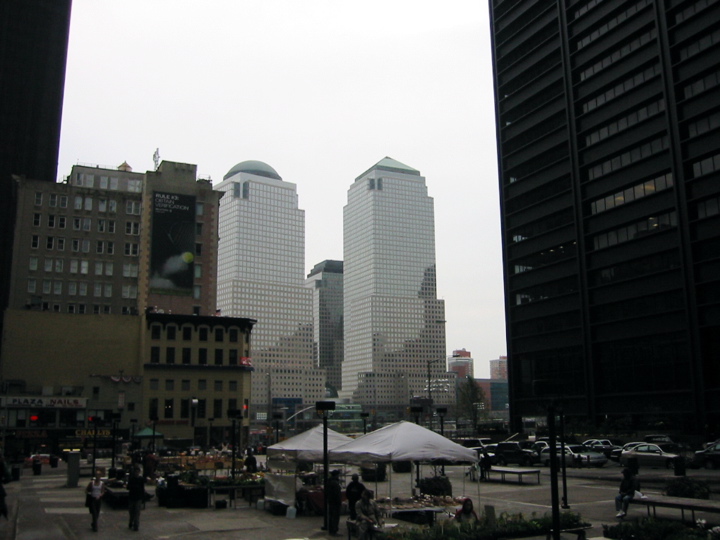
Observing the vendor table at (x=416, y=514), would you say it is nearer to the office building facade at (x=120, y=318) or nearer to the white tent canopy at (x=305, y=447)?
the white tent canopy at (x=305, y=447)

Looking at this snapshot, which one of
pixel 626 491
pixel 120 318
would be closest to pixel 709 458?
pixel 626 491

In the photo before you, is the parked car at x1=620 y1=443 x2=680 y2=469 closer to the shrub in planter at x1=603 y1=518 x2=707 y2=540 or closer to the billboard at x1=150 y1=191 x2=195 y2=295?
the shrub in planter at x1=603 y1=518 x2=707 y2=540

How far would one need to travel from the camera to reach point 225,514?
23969mm

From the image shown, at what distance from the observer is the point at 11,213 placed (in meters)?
119

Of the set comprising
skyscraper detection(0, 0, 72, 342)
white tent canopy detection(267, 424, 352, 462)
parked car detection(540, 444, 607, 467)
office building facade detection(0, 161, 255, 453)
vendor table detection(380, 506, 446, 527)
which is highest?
skyscraper detection(0, 0, 72, 342)

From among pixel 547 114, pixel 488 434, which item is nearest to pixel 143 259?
pixel 488 434

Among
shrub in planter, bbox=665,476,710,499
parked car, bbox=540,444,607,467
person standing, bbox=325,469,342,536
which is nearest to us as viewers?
person standing, bbox=325,469,342,536

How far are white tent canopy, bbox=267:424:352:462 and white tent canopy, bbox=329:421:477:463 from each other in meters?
1.65

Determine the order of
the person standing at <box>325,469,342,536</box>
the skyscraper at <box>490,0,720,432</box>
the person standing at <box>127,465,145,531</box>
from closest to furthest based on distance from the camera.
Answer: the person standing at <box>325,469,342,536</box>, the person standing at <box>127,465,145,531</box>, the skyscraper at <box>490,0,720,432</box>

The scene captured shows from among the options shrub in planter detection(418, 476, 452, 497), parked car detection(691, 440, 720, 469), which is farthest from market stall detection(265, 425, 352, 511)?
parked car detection(691, 440, 720, 469)

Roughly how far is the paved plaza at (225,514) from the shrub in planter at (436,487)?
1.35m

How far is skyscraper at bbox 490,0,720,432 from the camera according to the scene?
6912 centimetres

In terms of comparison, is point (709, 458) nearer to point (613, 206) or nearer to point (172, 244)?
point (613, 206)

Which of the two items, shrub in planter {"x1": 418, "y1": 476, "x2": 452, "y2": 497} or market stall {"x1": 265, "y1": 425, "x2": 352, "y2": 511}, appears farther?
shrub in planter {"x1": 418, "y1": 476, "x2": 452, "y2": 497}
